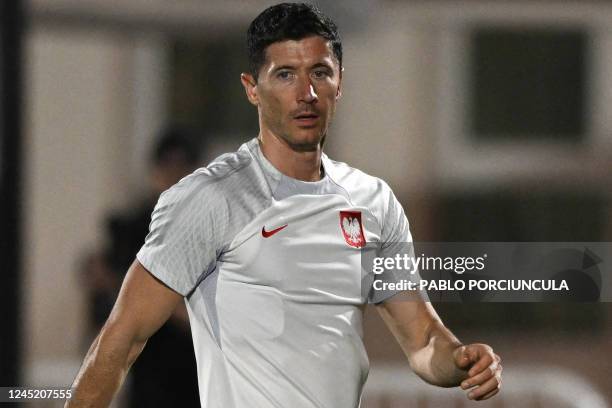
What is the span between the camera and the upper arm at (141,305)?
3.69 ft

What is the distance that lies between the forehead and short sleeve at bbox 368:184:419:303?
219 mm

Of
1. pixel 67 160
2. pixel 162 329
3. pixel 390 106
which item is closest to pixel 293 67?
pixel 162 329

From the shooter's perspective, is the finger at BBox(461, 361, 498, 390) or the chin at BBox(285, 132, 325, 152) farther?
the chin at BBox(285, 132, 325, 152)

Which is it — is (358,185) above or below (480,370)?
above

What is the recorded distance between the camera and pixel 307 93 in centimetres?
117

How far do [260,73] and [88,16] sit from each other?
1.32 m

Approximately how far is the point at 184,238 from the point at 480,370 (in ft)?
1.22

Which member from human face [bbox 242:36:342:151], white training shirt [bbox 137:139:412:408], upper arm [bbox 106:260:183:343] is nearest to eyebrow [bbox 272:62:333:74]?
human face [bbox 242:36:342:151]

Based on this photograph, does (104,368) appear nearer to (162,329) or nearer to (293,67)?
(293,67)

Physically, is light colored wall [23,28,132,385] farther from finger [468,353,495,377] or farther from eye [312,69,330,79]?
finger [468,353,495,377]

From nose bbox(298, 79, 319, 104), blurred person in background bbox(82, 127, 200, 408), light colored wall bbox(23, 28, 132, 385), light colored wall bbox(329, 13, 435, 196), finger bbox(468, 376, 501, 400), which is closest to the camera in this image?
finger bbox(468, 376, 501, 400)

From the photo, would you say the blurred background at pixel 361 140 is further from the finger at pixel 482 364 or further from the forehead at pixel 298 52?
the finger at pixel 482 364

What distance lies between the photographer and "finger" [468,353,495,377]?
1.07 meters

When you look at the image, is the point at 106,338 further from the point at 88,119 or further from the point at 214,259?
the point at 88,119
